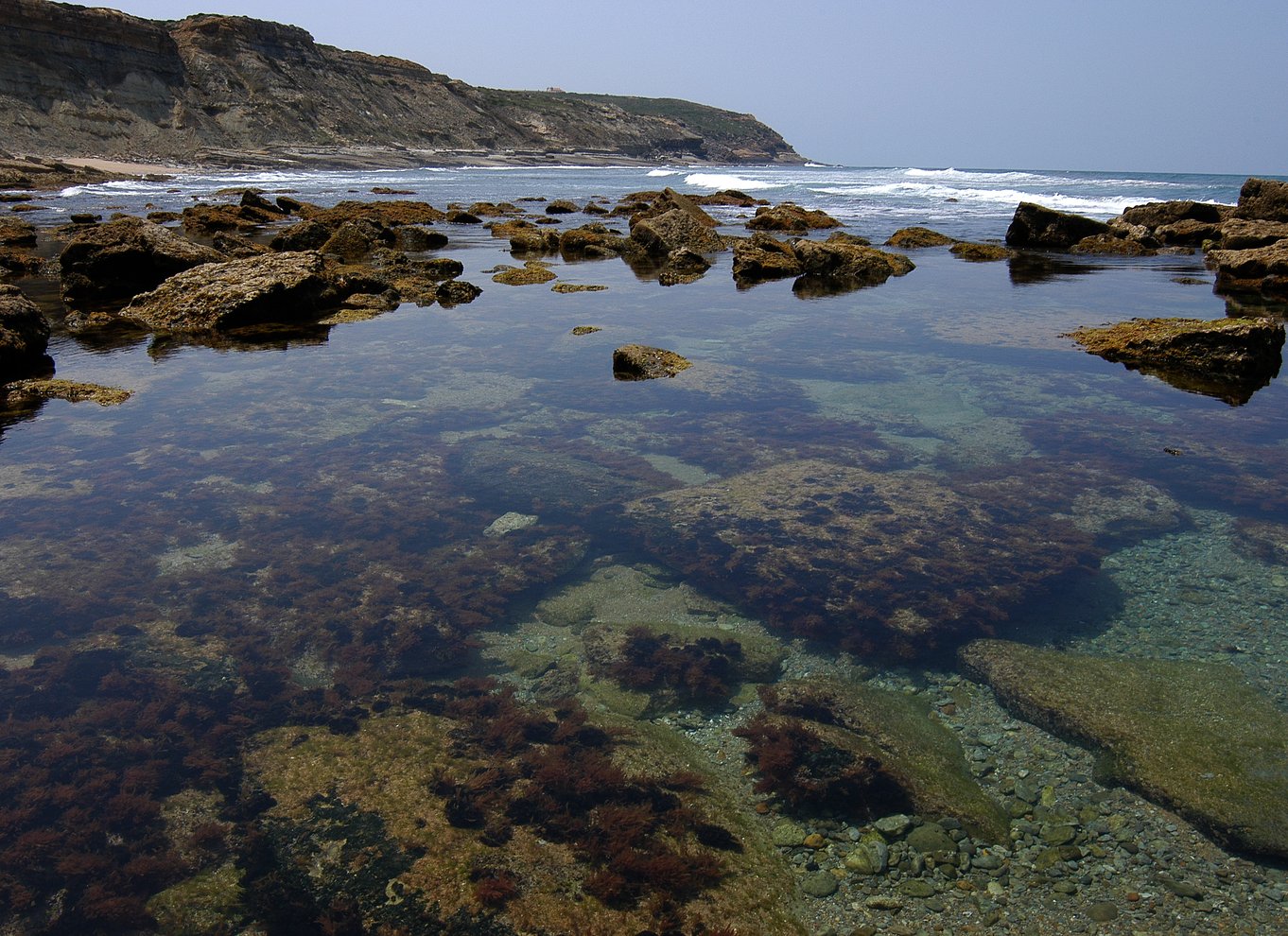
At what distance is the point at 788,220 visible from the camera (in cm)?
2969

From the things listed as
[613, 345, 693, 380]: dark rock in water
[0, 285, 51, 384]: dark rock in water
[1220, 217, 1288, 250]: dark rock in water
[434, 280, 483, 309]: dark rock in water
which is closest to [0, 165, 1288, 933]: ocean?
[613, 345, 693, 380]: dark rock in water

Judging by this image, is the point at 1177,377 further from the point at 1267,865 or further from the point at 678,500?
the point at 1267,865

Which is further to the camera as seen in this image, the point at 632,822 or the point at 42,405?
the point at 42,405

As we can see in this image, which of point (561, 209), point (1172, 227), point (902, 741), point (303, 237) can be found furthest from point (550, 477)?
point (561, 209)

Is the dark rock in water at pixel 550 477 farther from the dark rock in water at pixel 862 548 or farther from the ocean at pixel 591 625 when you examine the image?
the dark rock in water at pixel 862 548

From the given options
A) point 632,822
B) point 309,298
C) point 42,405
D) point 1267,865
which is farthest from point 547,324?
point 1267,865

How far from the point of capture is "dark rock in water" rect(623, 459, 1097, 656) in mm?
5074

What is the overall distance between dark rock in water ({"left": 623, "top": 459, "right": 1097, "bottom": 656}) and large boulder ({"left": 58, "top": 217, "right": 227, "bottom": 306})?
45.1 feet

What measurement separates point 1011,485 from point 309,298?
12.2 meters

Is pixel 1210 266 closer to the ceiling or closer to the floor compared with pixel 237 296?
closer to the ceiling

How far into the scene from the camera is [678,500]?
6.61 metres

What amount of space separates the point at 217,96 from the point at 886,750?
310 feet

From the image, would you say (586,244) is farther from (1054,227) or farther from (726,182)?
(726,182)

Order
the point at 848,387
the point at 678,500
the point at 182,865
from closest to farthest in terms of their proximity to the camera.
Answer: the point at 182,865
the point at 678,500
the point at 848,387
